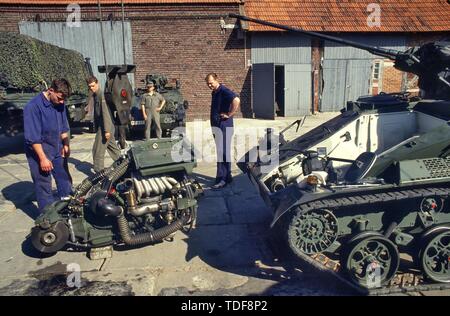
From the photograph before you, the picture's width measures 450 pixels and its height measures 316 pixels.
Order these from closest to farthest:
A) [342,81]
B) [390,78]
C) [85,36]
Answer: [85,36] → [342,81] → [390,78]

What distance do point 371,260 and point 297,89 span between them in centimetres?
1341

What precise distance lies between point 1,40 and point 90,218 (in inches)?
353

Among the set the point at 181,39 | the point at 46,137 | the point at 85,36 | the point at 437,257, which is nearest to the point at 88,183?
the point at 46,137

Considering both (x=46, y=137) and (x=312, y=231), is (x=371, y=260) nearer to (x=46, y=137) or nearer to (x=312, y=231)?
(x=312, y=231)

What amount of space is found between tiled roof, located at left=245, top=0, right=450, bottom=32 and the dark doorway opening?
2030mm

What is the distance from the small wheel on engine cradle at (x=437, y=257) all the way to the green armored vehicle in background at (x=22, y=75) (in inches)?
386

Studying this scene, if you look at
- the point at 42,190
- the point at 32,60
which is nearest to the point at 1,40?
the point at 32,60

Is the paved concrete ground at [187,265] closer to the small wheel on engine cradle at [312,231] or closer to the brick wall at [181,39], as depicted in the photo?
the small wheel on engine cradle at [312,231]

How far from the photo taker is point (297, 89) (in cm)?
1630

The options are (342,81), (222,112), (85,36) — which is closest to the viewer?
(222,112)

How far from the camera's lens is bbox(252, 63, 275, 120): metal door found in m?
15.5

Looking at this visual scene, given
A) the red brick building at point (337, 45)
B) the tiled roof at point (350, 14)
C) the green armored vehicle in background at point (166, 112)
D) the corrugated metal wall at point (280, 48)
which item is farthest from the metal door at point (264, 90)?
the green armored vehicle in background at point (166, 112)

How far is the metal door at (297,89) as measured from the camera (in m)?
16.1
